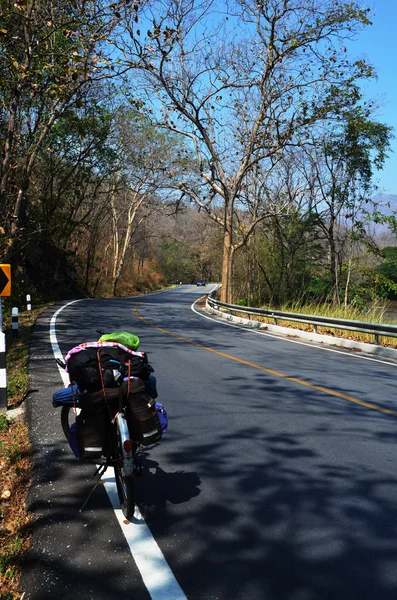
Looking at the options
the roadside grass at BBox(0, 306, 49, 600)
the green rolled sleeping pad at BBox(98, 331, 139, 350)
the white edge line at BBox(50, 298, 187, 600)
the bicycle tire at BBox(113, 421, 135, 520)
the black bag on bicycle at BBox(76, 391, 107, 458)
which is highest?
the green rolled sleeping pad at BBox(98, 331, 139, 350)

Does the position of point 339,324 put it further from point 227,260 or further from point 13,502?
point 227,260

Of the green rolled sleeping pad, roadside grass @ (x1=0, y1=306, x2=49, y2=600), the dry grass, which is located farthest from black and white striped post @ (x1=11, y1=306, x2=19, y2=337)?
the green rolled sleeping pad

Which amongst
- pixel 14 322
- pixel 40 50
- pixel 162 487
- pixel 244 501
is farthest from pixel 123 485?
pixel 40 50

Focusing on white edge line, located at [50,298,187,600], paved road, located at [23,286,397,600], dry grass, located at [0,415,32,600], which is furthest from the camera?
dry grass, located at [0,415,32,600]

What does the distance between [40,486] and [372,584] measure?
2.74 meters

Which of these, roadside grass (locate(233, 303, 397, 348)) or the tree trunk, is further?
the tree trunk

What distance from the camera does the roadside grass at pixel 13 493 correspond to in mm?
3230

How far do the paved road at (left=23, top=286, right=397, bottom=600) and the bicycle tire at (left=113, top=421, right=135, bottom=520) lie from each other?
134 mm

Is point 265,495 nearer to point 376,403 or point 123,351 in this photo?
point 123,351

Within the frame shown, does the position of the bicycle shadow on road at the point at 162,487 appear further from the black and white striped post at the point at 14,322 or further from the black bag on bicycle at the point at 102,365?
the black and white striped post at the point at 14,322

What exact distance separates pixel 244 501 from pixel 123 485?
3.11ft

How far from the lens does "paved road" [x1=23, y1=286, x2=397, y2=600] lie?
3.08 metres

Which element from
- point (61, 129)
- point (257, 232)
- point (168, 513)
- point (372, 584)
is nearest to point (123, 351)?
point (168, 513)

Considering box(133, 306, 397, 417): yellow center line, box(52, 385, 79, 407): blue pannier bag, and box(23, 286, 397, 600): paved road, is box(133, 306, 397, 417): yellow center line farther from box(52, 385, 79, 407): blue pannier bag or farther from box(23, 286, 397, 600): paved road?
box(52, 385, 79, 407): blue pannier bag
